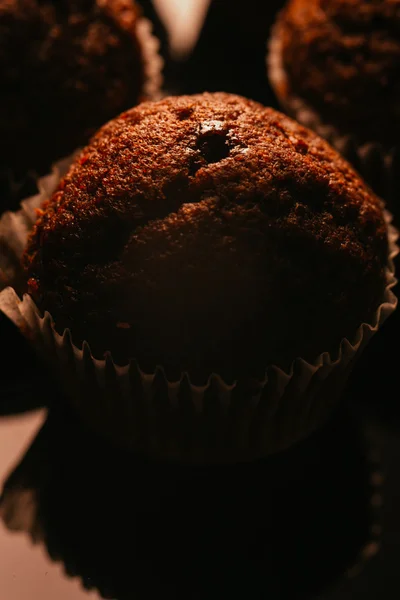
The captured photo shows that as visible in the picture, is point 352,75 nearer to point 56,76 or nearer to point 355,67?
point 355,67

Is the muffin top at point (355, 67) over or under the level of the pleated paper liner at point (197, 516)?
over

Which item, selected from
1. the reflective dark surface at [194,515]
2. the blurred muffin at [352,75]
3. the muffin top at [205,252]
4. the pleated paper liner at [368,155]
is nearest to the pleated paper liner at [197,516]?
the reflective dark surface at [194,515]

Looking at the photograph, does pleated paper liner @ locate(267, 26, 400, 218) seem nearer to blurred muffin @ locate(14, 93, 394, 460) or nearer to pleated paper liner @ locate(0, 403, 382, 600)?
blurred muffin @ locate(14, 93, 394, 460)

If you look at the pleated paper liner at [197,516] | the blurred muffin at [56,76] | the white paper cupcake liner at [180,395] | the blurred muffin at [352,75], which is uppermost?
the blurred muffin at [56,76]

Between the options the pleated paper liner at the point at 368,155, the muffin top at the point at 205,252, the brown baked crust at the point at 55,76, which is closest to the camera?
the muffin top at the point at 205,252

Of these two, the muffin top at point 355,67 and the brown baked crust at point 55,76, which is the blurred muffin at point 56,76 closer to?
the brown baked crust at point 55,76

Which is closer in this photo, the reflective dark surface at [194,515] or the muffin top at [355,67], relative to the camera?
the reflective dark surface at [194,515]

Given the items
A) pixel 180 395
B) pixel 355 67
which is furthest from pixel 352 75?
pixel 180 395
